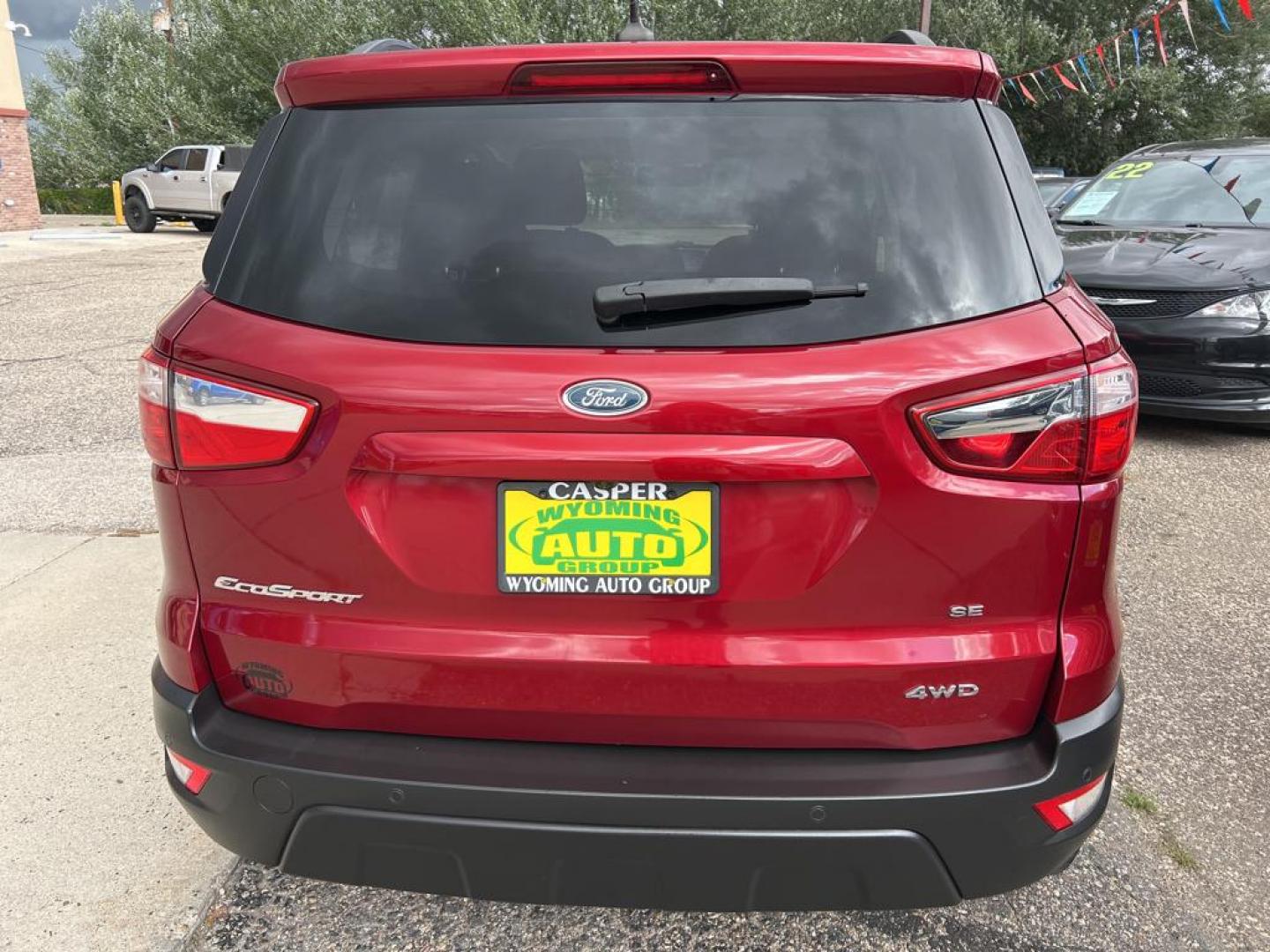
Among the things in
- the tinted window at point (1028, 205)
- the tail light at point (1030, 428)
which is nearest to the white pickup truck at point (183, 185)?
the tinted window at point (1028, 205)

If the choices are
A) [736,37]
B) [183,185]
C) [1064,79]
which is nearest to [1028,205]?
[1064,79]

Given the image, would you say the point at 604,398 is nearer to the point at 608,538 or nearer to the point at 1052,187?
the point at 608,538

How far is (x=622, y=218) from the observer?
5.99ft

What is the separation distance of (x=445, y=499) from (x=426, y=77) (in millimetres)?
762

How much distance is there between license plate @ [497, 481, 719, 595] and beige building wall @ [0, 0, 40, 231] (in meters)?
28.6

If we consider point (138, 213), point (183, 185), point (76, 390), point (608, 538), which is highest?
point (608, 538)

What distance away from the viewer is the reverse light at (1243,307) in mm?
5773

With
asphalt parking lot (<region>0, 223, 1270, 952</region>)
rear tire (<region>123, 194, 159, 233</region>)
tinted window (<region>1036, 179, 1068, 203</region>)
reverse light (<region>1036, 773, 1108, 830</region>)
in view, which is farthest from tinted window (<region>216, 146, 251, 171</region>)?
reverse light (<region>1036, 773, 1108, 830</region>)

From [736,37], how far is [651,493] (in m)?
28.8

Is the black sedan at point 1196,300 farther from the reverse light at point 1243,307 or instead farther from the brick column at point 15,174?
the brick column at point 15,174

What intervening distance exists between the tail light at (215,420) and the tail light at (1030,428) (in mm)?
1050

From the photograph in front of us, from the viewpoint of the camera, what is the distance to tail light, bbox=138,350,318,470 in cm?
172

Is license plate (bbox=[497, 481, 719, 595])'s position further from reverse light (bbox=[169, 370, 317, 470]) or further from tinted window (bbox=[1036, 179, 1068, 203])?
tinted window (bbox=[1036, 179, 1068, 203])

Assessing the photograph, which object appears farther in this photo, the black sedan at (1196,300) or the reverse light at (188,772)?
the black sedan at (1196,300)
